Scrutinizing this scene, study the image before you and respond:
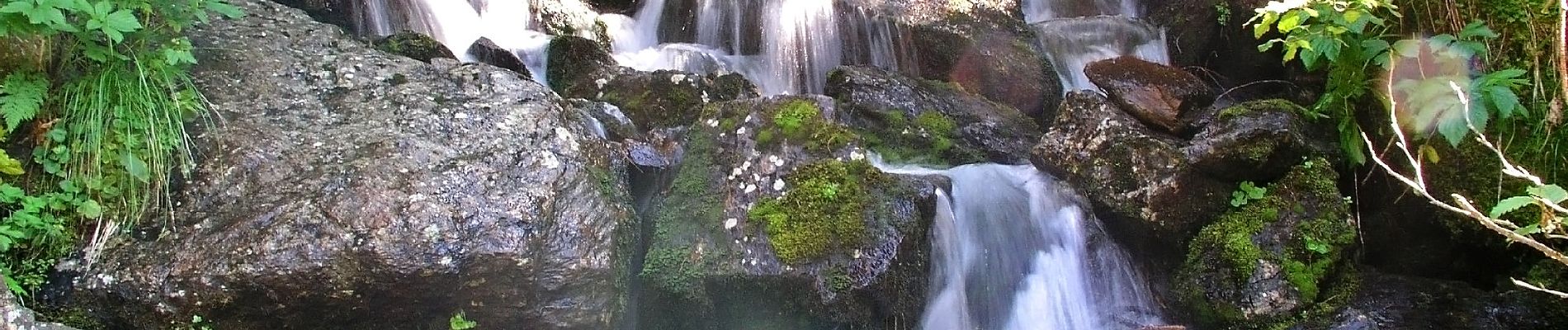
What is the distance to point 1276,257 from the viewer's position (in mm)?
4277

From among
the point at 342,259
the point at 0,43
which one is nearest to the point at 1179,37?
the point at 342,259

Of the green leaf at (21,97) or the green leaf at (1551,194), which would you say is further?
the green leaf at (21,97)

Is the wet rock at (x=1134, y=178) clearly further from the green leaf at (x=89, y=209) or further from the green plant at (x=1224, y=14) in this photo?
the green leaf at (x=89, y=209)

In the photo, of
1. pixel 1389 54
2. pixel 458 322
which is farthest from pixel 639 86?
pixel 1389 54

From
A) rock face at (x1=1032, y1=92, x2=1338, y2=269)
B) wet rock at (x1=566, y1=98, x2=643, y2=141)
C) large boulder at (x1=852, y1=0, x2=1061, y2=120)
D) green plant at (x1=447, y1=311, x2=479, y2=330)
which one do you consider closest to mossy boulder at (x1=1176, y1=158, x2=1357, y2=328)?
rock face at (x1=1032, y1=92, x2=1338, y2=269)

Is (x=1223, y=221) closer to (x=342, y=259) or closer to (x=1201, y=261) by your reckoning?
(x=1201, y=261)

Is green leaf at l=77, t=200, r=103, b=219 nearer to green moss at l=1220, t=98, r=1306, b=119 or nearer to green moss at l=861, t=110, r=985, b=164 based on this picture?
green moss at l=861, t=110, r=985, b=164

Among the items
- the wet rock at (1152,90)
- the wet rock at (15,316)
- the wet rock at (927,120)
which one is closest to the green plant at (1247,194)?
the wet rock at (1152,90)

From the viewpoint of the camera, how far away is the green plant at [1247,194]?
15.0 ft

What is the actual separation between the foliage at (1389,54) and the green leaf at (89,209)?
4.78m

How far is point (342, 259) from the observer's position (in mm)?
3475

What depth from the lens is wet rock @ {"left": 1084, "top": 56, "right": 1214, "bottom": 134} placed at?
17.1 feet

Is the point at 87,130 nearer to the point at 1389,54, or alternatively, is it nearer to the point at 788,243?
the point at 788,243

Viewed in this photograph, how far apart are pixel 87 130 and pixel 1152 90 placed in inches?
218
